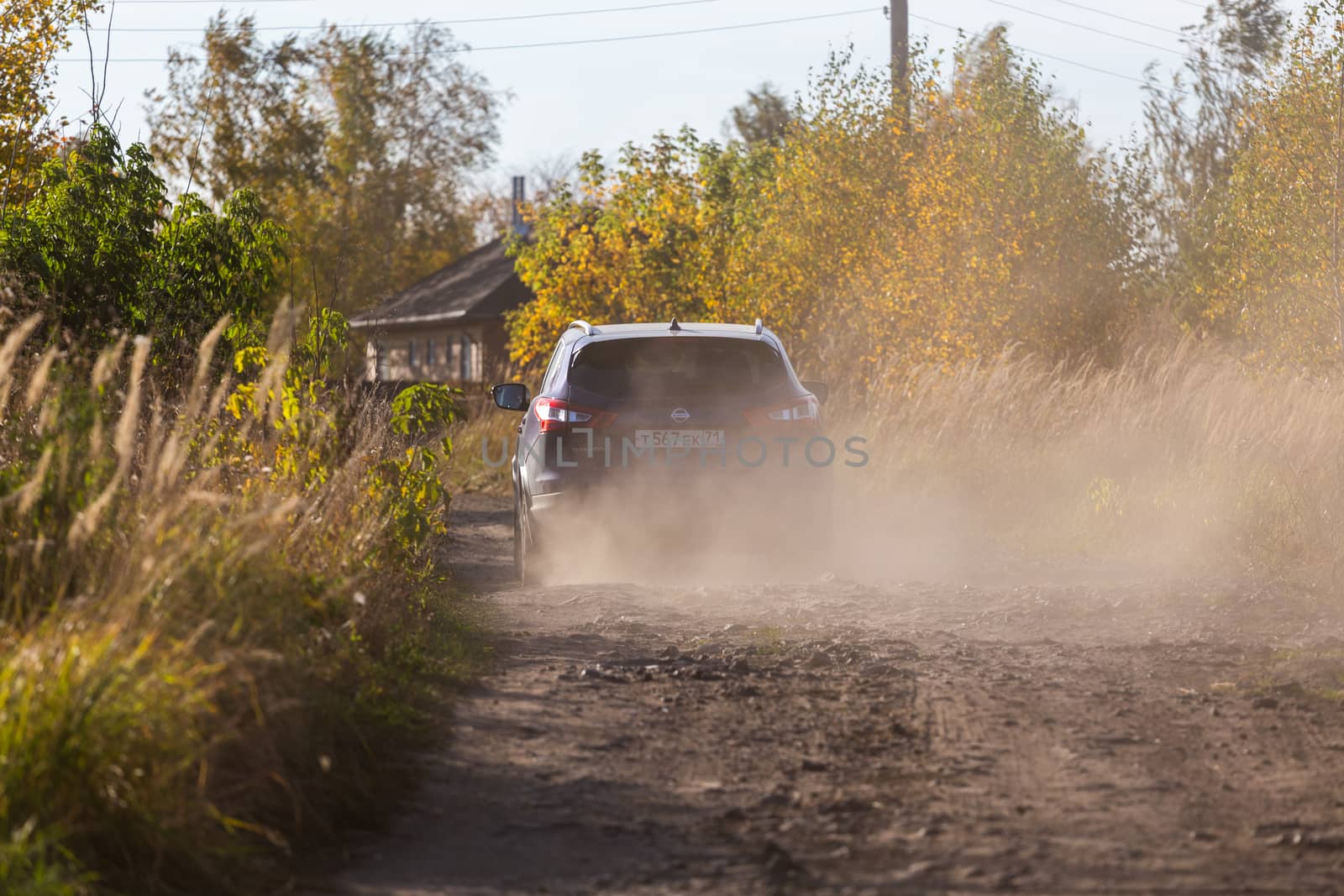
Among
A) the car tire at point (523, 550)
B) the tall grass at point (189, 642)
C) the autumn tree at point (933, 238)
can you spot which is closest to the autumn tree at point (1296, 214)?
the autumn tree at point (933, 238)

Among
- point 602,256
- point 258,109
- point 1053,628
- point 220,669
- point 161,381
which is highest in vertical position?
point 258,109

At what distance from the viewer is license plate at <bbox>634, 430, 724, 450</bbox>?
10344 mm

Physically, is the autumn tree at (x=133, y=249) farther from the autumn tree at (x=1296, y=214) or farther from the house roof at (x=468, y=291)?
the house roof at (x=468, y=291)

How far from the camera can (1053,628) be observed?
29.4 feet

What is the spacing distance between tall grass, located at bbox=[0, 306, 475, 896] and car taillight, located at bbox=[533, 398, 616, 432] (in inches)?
88.7

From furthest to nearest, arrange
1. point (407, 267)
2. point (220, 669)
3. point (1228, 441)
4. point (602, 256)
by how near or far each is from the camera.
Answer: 1. point (407, 267)
2. point (602, 256)
3. point (1228, 441)
4. point (220, 669)

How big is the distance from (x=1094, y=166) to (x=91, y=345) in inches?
793

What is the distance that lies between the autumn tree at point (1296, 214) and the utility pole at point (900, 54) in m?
7.16

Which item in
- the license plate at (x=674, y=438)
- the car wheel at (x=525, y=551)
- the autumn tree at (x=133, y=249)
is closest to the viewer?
the autumn tree at (x=133, y=249)

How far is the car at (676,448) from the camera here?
10367 millimetres

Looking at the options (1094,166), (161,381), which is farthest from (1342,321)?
(161,381)

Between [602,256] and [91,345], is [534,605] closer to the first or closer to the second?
[91,345]

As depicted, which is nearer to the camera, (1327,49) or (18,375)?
(18,375)

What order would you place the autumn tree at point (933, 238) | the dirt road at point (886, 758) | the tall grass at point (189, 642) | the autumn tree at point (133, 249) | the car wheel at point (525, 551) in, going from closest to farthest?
the tall grass at point (189, 642) < the dirt road at point (886, 758) < the autumn tree at point (133, 249) < the car wheel at point (525, 551) < the autumn tree at point (933, 238)
